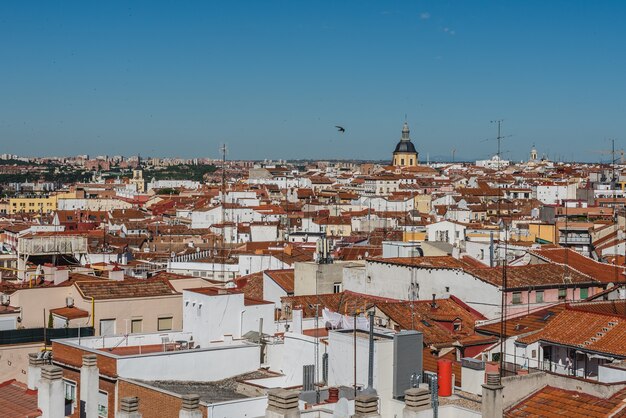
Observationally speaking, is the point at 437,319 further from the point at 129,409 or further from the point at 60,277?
the point at 129,409

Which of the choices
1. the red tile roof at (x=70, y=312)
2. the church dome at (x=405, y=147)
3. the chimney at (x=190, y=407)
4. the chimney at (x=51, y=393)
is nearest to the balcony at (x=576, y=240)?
the red tile roof at (x=70, y=312)

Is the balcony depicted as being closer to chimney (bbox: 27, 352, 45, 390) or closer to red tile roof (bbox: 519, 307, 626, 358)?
red tile roof (bbox: 519, 307, 626, 358)

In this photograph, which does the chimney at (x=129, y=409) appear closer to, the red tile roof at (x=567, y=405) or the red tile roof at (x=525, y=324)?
the red tile roof at (x=567, y=405)

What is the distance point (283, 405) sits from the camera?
767 cm

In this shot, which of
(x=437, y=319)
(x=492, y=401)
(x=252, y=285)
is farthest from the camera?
(x=252, y=285)

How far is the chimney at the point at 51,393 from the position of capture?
29.4ft

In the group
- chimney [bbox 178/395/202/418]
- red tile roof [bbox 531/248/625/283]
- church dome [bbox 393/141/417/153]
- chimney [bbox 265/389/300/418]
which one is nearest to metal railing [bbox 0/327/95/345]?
chimney [bbox 178/395/202/418]

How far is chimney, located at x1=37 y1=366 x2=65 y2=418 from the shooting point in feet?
29.4

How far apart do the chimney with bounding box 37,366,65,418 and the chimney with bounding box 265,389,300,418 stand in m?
2.27

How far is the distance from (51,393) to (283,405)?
242 cm

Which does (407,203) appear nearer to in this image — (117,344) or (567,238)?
(567,238)

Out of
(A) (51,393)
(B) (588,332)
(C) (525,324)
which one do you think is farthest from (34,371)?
(C) (525,324)

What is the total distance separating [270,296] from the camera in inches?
832

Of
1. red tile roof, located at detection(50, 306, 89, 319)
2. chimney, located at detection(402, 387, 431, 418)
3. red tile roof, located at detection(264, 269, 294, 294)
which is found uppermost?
chimney, located at detection(402, 387, 431, 418)
